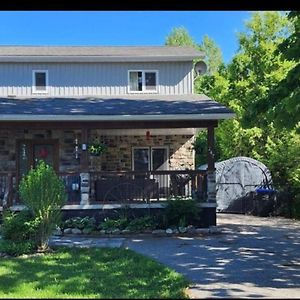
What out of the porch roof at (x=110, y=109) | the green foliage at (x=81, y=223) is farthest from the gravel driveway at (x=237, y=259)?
the porch roof at (x=110, y=109)

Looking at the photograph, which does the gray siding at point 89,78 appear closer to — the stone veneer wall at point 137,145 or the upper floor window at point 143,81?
the upper floor window at point 143,81

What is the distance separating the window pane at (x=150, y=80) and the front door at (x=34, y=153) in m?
4.25

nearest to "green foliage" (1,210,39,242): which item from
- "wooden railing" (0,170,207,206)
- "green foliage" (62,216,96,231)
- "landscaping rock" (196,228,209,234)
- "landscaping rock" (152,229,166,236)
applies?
"green foliage" (62,216,96,231)

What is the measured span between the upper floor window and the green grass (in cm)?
1000

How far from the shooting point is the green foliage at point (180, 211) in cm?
1243

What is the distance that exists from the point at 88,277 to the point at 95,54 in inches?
496

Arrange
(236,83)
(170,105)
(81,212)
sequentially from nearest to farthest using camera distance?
(81,212) < (170,105) < (236,83)

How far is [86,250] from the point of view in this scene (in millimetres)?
9375

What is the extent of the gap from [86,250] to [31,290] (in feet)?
10.9

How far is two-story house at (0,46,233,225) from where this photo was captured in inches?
516

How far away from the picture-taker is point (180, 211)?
12.4 m

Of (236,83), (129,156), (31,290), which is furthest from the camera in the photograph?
(236,83)
